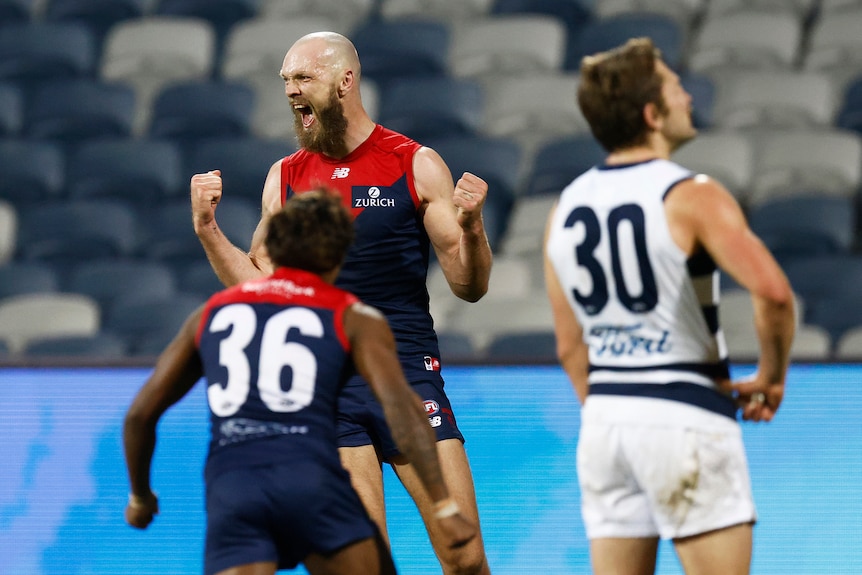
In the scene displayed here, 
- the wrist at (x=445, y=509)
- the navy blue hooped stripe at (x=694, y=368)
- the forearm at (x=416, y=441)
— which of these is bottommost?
the wrist at (x=445, y=509)

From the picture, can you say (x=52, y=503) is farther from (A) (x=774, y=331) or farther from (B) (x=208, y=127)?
(B) (x=208, y=127)

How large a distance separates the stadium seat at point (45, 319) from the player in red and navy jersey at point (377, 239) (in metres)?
3.39

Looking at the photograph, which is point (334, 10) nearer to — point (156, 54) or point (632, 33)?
point (156, 54)

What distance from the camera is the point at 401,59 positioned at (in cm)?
973

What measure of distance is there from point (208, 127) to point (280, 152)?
89 cm

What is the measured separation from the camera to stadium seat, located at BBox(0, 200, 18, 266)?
8.52m

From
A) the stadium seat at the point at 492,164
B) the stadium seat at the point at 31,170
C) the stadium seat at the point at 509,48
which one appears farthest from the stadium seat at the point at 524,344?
the stadium seat at the point at 31,170

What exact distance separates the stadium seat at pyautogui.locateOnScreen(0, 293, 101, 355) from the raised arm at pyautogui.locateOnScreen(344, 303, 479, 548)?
4692mm

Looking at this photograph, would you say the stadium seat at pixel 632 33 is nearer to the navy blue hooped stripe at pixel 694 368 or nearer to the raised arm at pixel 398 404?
the navy blue hooped stripe at pixel 694 368

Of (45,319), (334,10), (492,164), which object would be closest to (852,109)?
(492,164)

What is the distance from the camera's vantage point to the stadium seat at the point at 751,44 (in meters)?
9.27

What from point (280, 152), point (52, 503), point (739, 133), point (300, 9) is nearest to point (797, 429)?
point (52, 503)

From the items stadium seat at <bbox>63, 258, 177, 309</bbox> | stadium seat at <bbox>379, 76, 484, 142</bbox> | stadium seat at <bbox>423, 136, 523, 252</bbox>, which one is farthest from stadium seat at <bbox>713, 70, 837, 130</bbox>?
stadium seat at <bbox>63, 258, 177, 309</bbox>

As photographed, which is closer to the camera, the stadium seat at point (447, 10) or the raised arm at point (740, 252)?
the raised arm at point (740, 252)
